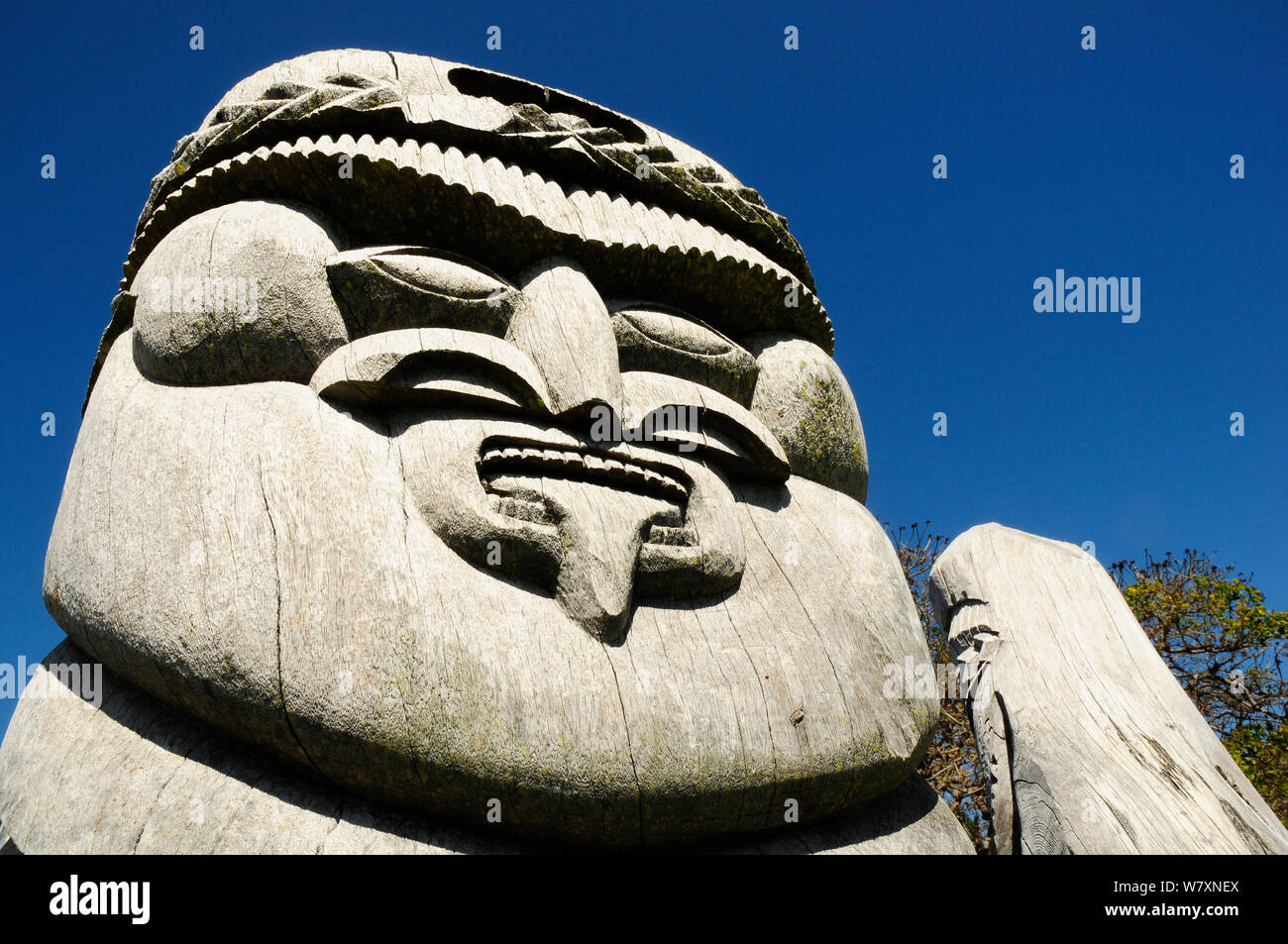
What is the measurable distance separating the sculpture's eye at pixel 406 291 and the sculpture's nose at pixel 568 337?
15 centimetres

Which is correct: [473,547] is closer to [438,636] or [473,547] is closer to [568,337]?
[438,636]

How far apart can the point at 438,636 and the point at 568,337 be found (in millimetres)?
1193

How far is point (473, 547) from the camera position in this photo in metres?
2.75

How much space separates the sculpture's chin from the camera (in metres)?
2.45

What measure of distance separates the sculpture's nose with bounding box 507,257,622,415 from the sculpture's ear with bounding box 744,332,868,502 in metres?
0.81

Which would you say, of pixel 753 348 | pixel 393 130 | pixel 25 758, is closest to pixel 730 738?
pixel 753 348

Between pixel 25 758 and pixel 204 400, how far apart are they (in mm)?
1217

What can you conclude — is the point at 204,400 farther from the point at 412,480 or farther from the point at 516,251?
the point at 516,251

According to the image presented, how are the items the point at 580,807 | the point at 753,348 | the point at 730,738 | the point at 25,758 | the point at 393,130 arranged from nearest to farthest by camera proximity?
the point at 580,807, the point at 730,738, the point at 25,758, the point at 393,130, the point at 753,348

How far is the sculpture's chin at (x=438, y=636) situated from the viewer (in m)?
2.45

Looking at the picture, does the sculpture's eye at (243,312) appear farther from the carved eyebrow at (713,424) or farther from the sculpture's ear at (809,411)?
the sculpture's ear at (809,411)

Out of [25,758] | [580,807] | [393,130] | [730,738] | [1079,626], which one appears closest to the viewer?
[580,807]

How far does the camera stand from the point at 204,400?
3025 mm
